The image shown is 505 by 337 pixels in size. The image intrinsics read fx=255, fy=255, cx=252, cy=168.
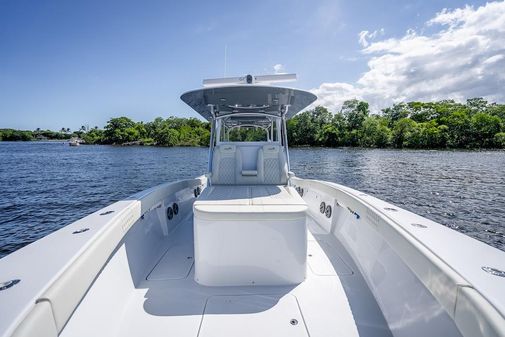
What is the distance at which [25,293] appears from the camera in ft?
3.66

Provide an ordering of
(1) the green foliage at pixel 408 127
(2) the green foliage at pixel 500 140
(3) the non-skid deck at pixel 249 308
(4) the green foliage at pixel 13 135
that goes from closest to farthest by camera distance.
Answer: (3) the non-skid deck at pixel 249 308
(2) the green foliage at pixel 500 140
(1) the green foliage at pixel 408 127
(4) the green foliage at pixel 13 135

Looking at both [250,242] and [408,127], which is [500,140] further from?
[250,242]

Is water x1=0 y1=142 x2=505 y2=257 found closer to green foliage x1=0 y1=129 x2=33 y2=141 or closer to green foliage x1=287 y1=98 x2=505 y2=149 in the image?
green foliage x1=287 y1=98 x2=505 y2=149

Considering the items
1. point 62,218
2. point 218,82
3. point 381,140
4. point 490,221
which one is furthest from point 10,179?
point 381,140

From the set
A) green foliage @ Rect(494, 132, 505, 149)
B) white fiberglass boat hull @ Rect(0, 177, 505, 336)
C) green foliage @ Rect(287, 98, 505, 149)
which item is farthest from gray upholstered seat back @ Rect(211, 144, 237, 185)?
green foliage @ Rect(494, 132, 505, 149)

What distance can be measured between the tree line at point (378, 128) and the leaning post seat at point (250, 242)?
162ft

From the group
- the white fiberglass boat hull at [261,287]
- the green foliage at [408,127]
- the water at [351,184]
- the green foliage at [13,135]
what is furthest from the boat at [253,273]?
the green foliage at [13,135]

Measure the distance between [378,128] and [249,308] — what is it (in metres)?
57.3

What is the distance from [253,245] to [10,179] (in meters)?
20.7

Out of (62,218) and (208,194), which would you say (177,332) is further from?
(62,218)

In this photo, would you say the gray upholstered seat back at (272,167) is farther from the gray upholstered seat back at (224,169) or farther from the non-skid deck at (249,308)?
the non-skid deck at (249,308)

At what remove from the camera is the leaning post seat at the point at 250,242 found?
230 centimetres

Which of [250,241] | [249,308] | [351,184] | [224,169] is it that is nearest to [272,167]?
[224,169]

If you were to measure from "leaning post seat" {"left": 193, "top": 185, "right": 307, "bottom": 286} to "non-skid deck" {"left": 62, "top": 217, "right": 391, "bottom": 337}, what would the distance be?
0.12 meters
